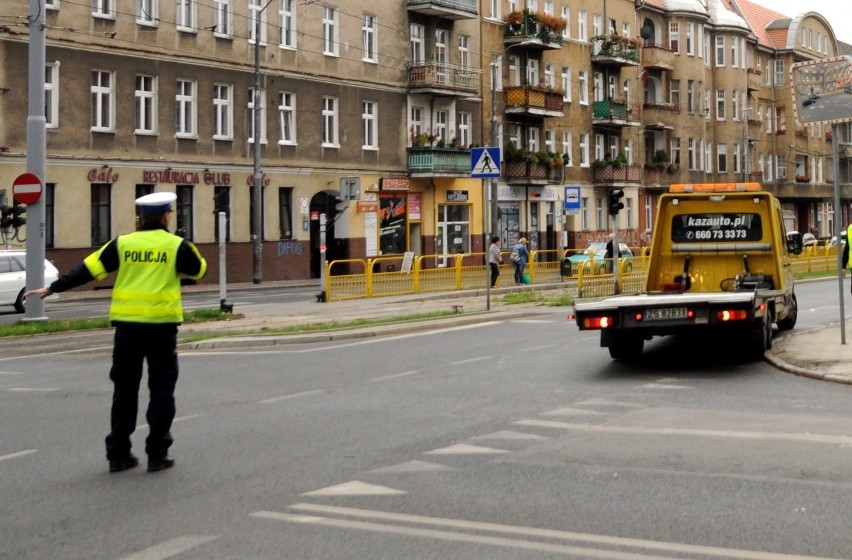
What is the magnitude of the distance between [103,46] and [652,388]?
1213 inches

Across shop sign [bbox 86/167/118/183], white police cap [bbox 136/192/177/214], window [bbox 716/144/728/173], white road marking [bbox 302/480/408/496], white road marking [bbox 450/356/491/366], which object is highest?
window [bbox 716/144/728/173]

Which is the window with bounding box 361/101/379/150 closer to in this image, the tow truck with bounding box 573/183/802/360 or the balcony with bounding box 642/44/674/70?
the balcony with bounding box 642/44/674/70

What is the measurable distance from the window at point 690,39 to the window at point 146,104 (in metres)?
42.1

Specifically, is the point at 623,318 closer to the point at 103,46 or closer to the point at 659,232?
the point at 659,232

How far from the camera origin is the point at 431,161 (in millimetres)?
53125

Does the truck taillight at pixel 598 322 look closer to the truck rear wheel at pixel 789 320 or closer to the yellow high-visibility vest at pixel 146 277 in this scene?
the truck rear wheel at pixel 789 320

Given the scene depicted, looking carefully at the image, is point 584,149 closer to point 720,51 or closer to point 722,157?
point 722,157

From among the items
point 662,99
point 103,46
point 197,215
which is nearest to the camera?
point 103,46

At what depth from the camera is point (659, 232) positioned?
59.9 ft

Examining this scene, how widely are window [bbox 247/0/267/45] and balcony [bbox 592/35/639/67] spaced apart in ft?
81.2

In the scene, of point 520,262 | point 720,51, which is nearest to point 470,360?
point 520,262

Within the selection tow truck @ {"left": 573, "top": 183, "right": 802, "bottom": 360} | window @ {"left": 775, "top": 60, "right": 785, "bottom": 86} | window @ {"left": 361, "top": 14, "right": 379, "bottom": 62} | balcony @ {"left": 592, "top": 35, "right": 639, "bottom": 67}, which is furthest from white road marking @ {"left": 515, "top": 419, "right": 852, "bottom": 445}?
window @ {"left": 775, "top": 60, "right": 785, "bottom": 86}

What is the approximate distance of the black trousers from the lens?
8711 millimetres

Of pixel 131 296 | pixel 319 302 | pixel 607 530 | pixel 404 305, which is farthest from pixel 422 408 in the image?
pixel 319 302
